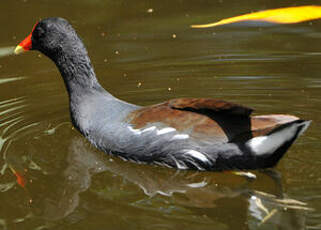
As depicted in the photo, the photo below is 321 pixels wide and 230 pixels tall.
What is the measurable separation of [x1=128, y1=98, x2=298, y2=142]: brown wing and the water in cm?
30

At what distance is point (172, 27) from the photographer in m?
7.25

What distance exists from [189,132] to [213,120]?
0.18 metres

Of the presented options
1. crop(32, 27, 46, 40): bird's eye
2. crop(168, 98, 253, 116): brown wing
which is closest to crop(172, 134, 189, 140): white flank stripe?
crop(168, 98, 253, 116): brown wing

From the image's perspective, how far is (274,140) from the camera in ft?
13.4

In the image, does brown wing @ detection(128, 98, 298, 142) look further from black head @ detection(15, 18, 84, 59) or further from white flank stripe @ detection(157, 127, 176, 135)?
black head @ detection(15, 18, 84, 59)

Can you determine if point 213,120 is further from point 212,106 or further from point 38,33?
point 38,33

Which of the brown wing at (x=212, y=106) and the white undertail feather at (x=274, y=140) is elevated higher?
the brown wing at (x=212, y=106)

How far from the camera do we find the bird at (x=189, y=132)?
4113mm

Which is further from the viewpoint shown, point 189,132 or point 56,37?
point 56,37

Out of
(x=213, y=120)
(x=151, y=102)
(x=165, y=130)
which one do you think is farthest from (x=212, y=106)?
(x=151, y=102)

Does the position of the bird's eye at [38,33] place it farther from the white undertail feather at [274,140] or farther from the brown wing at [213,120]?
the white undertail feather at [274,140]

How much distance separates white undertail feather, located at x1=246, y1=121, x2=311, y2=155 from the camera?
13.2ft

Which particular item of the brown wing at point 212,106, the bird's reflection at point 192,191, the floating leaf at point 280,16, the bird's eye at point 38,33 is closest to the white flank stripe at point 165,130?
the brown wing at point 212,106

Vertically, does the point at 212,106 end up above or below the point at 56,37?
below
